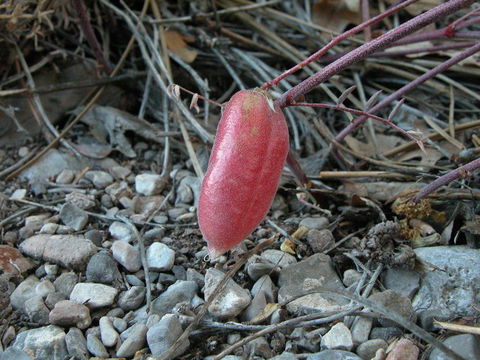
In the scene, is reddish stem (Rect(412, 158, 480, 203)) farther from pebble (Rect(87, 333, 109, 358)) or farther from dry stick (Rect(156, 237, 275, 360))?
pebble (Rect(87, 333, 109, 358))

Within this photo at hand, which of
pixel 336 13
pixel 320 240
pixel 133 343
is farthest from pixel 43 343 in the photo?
pixel 336 13

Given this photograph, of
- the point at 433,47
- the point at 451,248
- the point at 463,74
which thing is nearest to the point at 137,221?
the point at 451,248

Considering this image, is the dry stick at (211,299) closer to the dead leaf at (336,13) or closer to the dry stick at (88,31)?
the dry stick at (88,31)

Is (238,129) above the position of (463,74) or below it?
above

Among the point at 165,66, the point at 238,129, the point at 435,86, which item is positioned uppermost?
the point at 238,129

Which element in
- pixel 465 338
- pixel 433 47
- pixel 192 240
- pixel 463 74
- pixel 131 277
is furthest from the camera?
pixel 463 74

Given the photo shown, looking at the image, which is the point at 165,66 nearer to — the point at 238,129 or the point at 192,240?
the point at 192,240
